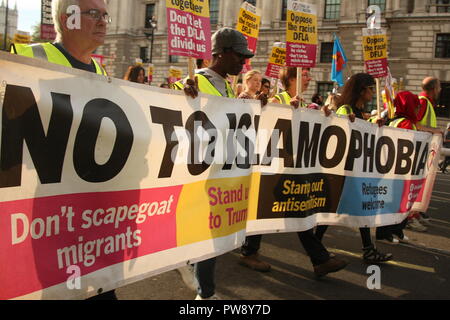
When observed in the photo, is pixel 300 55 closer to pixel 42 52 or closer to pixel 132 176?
pixel 132 176

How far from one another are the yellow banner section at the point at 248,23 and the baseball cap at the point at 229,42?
2831 mm

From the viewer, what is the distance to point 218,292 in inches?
143

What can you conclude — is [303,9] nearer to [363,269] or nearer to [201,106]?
[201,106]

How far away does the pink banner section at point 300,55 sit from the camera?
4000mm

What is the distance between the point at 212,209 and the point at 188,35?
1218 millimetres

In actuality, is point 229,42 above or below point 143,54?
below

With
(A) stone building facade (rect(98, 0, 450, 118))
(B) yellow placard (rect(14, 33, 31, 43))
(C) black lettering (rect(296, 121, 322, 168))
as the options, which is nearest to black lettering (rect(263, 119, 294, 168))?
(C) black lettering (rect(296, 121, 322, 168))

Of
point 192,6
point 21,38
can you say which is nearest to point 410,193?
point 192,6

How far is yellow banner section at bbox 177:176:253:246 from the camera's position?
109 inches

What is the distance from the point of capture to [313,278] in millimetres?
4082

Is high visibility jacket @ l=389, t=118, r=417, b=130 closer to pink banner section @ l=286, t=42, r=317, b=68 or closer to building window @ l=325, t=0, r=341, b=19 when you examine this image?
pink banner section @ l=286, t=42, r=317, b=68

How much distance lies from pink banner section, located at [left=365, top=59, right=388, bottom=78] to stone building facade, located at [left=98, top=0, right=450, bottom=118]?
84.0 ft

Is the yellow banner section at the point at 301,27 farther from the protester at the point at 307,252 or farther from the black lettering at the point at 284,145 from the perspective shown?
the black lettering at the point at 284,145

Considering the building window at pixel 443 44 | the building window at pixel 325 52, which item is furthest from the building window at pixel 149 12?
the building window at pixel 443 44
